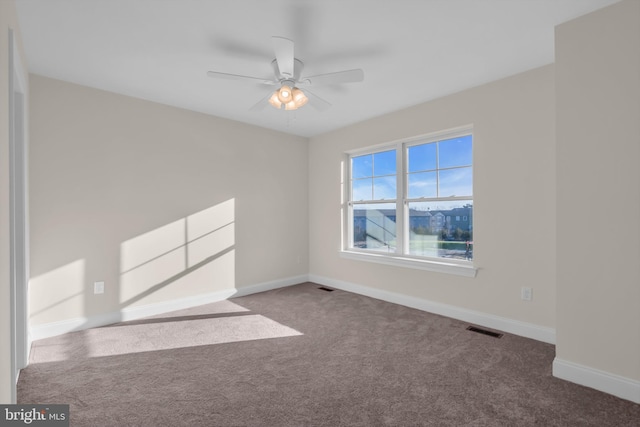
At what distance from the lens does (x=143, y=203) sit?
3639 millimetres

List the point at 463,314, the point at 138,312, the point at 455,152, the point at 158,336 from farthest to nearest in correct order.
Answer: the point at 455,152, the point at 138,312, the point at 463,314, the point at 158,336

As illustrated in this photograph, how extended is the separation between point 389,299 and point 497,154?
2.27 m

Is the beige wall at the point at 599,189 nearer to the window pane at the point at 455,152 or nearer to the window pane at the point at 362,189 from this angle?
the window pane at the point at 455,152

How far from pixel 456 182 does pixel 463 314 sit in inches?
61.3

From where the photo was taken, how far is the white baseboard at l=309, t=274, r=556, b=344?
2.91 m

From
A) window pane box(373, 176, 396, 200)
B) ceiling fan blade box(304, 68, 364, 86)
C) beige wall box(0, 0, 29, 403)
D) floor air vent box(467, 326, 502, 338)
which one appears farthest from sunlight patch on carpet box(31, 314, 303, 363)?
ceiling fan blade box(304, 68, 364, 86)

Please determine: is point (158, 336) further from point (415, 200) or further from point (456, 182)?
point (456, 182)

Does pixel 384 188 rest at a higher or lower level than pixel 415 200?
higher

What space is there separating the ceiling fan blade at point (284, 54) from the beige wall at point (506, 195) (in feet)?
6.91

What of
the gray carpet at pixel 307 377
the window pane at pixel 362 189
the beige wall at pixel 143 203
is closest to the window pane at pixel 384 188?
the window pane at pixel 362 189

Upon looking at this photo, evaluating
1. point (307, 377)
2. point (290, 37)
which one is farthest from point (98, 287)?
point (290, 37)

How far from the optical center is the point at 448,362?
2490mm

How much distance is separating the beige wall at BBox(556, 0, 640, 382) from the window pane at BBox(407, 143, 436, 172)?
65.0 inches

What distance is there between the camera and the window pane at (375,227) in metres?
4.38
